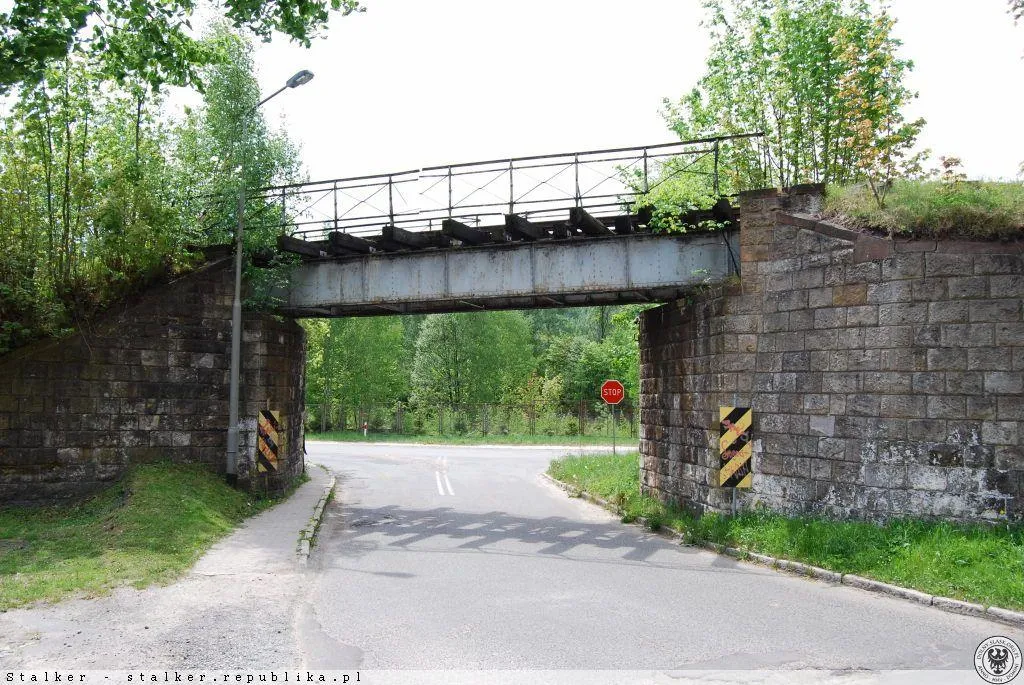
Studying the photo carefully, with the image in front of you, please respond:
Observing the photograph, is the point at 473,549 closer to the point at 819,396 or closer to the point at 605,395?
the point at 819,396

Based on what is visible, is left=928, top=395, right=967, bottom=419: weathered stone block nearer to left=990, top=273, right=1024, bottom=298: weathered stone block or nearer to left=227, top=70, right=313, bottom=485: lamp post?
left=990, top=273, right=1024, bottom=298: weathered stone block

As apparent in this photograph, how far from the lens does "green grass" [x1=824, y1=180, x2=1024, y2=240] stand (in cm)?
1084

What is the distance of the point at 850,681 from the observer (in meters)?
5.98

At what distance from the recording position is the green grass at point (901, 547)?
854 cm

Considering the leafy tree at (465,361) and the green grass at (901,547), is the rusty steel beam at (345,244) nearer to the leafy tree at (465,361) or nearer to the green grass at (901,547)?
the green grass at (901,547)

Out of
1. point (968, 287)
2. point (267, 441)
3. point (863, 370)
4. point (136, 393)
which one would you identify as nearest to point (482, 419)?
point (267, 441)

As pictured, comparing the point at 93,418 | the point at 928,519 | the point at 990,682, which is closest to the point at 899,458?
the point at 928,519

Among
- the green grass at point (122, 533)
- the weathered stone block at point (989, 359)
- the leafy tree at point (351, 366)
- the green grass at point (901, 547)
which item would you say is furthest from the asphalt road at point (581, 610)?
the leafy tree at point (351, 366)

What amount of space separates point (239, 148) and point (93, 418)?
638 cm

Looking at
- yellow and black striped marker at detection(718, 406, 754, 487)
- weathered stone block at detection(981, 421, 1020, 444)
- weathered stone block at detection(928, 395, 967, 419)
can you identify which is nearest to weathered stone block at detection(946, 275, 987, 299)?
weathered stone block at detection(928, 395, 967, 419)

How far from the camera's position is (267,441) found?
17.0m

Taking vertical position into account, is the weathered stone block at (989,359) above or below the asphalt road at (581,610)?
above

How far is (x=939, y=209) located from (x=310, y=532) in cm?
1051

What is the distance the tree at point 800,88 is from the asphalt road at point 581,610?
10659 mm
